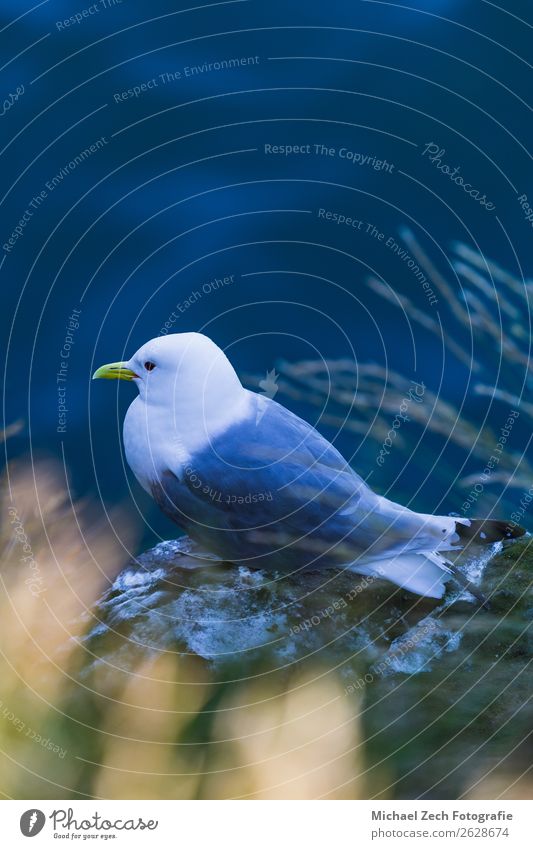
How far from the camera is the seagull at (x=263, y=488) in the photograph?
124 inches

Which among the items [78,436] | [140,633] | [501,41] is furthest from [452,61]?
[140,633]


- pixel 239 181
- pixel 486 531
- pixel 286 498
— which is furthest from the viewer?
pixel 239 181

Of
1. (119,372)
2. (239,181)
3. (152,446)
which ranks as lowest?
(152,446)

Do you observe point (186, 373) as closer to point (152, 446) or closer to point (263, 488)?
point (152, 446)

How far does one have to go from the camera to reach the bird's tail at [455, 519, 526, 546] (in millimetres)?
3205

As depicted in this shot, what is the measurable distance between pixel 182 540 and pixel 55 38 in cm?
224

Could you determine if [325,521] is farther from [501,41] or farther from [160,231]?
[501,41]

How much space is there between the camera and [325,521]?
10.3 feet

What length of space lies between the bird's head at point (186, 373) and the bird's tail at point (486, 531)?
2.20 feet

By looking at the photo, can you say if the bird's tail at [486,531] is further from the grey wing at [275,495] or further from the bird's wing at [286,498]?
the grey wing at [275,495]

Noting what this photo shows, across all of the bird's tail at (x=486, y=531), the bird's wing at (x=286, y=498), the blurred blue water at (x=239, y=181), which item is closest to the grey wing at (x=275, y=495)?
the bird's wing at (x=286, y=498)

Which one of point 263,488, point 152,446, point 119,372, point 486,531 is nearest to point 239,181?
point 119,372

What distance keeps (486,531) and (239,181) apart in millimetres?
1816

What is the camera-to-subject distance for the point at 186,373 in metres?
3.17
